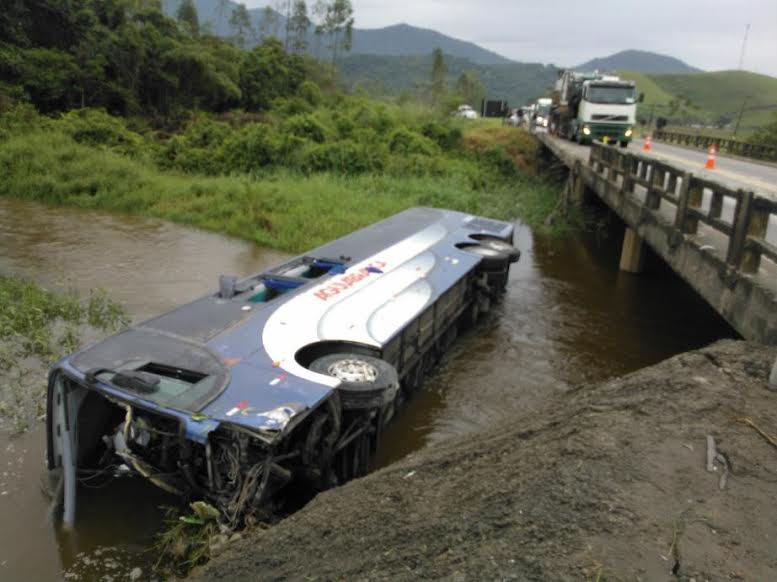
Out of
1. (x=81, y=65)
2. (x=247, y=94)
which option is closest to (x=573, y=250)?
(x=81, y=65)

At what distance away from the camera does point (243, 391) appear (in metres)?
4.98

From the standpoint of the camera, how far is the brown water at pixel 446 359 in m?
5.47

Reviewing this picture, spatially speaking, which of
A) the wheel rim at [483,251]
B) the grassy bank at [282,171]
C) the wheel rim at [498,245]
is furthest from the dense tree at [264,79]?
the wheel rim at [483,251]

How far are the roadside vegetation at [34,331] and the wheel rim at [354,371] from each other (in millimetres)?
3523

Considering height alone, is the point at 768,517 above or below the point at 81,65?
below

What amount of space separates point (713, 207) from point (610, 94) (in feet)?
55.3

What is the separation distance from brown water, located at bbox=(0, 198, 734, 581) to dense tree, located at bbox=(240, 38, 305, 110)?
23.3m

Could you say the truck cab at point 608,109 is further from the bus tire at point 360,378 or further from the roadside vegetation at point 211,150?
the bus tire at point 360,378

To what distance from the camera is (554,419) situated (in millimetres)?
4770

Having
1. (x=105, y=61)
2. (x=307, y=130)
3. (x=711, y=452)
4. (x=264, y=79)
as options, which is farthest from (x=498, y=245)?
(x=264, y=79)

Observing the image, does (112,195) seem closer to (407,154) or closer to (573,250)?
(407,154)

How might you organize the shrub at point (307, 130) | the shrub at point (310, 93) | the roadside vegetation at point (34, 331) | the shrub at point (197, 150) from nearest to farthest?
the roadside vegetation at point (34, 331)
the shrub at point (197, 150)
the shrub at point (307, 130)
the shrub at point (310, 93)

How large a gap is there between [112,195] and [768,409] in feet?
61.4

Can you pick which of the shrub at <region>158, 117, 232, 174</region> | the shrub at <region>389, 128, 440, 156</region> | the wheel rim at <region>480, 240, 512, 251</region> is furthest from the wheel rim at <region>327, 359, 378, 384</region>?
the shrub at <region>389, 128, 440, 156</region>
